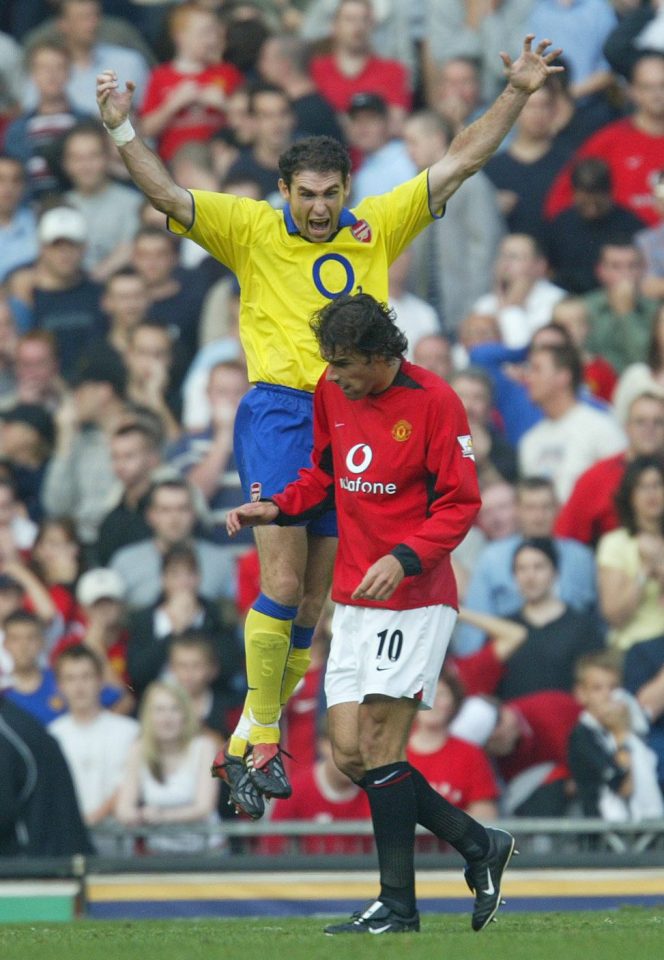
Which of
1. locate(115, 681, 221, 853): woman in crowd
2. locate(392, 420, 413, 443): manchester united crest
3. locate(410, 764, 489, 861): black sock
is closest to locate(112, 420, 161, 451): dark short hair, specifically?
locate(115, 681, 221, 853): woman in crowd

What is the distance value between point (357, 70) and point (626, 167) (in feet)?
7.84

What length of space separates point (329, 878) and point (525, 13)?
711cm

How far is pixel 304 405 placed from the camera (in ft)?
27.0

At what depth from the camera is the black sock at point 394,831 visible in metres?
7.62

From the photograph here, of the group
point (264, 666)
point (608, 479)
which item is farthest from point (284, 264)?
point (608, 479)

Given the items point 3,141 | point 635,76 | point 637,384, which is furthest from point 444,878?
point 3,141

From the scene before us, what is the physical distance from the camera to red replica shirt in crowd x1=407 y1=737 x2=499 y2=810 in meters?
11.1

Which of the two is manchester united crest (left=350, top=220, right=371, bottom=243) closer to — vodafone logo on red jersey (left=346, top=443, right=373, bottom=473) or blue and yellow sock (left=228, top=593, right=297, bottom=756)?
vodafone logo on red jersey (left=346, top=443, right=373, bottom=473)

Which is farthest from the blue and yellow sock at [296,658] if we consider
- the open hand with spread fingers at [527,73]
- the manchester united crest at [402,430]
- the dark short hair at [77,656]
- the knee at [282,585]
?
the dark short hair at [77,656]

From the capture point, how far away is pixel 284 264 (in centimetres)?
817

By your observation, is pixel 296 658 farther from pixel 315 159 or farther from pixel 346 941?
pixel 315 159

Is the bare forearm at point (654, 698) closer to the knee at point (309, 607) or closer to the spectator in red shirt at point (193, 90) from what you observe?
the knee at point (309, 607)

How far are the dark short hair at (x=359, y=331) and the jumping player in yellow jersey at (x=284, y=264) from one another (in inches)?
24.8

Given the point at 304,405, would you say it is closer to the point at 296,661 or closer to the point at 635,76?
the point at 296,661
